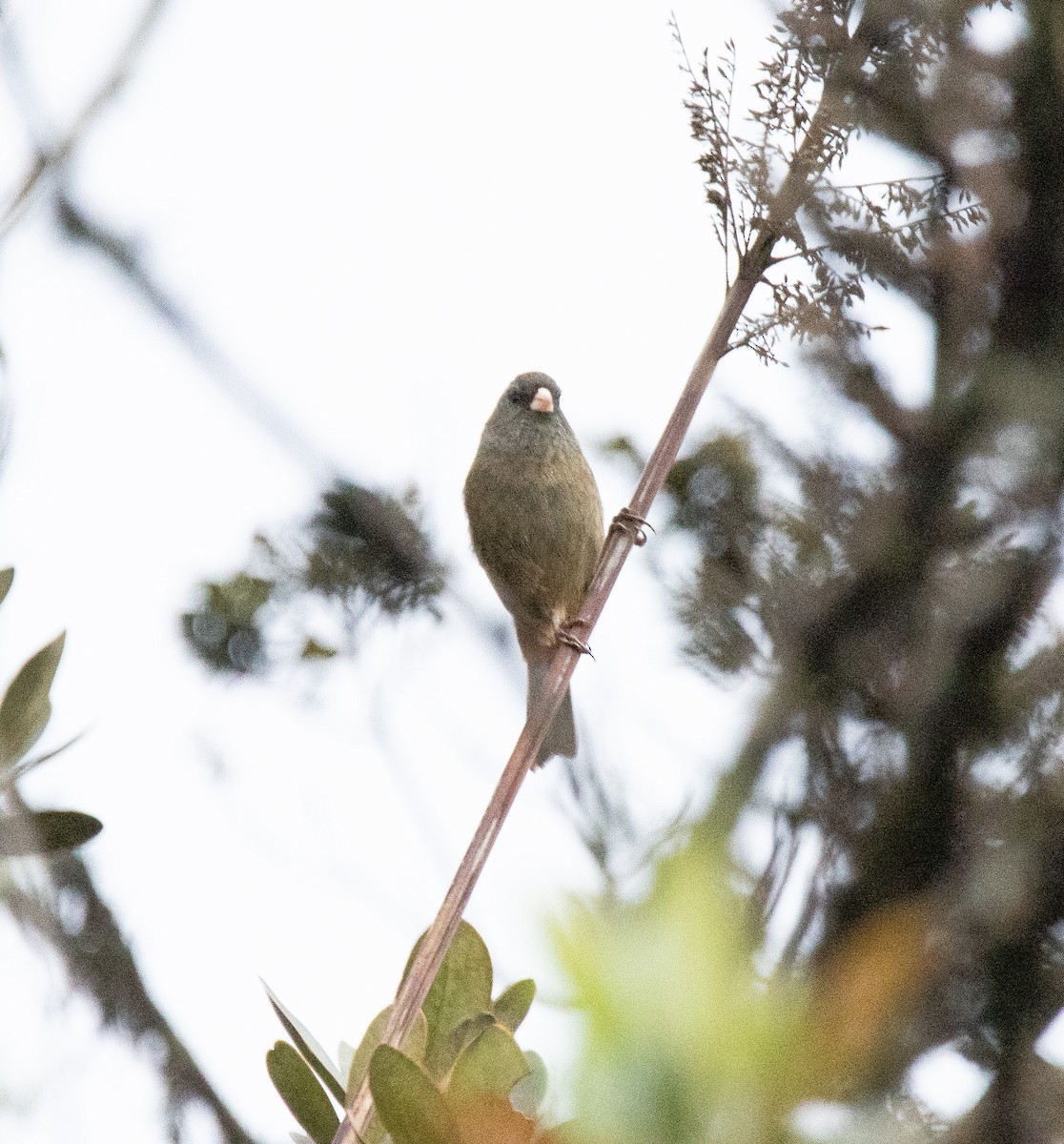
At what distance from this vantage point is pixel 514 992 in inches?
39.0

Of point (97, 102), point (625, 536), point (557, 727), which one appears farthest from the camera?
point (557, 727)

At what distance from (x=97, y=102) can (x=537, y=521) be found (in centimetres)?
228

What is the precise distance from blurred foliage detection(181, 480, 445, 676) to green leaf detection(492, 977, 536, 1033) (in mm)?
1007

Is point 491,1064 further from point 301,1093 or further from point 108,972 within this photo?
point 108,972

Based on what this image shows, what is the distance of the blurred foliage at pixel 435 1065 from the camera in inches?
26.0

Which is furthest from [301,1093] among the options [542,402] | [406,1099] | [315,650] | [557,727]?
[542,402]

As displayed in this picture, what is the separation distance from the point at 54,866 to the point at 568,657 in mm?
569

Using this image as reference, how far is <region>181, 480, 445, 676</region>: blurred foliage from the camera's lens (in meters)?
1.94

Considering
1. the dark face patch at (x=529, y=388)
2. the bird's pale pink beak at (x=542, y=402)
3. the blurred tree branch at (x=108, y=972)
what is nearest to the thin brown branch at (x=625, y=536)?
the blurred tree branch at (x=108, y=972)

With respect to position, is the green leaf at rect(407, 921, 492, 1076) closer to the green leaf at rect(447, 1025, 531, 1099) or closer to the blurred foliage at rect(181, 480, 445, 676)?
the green leaf at rect(447, 1025, 531, 1099)

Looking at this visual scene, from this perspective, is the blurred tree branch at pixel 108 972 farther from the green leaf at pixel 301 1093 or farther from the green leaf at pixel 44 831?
the green leaf at pixel 301 1093

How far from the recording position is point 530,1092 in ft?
2.64

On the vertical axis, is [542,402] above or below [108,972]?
above

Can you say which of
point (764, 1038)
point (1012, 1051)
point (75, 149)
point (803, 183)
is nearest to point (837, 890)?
point (1012, 1051)
